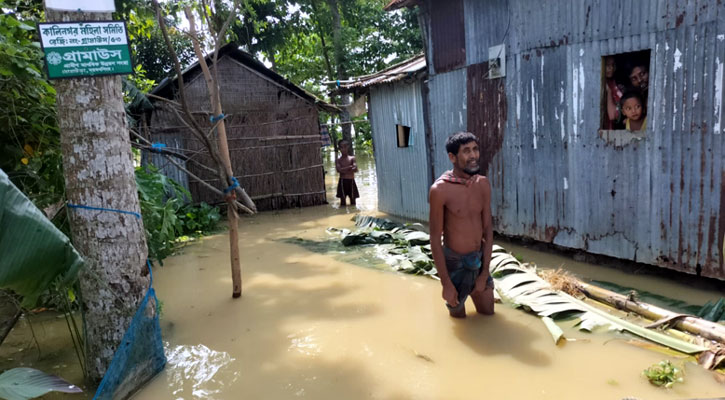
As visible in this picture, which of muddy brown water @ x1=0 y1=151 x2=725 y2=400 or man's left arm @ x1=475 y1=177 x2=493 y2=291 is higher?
man's left arm @ x1=475 y1=177 x2=493 y2=291

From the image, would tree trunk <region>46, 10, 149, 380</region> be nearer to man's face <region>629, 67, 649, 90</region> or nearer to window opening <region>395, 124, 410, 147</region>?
man's face <region>629, 67, 649, 90</region>

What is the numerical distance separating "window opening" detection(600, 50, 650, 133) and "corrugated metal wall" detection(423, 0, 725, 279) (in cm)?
16

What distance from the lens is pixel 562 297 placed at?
459cm

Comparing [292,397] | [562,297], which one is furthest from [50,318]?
[562,297]

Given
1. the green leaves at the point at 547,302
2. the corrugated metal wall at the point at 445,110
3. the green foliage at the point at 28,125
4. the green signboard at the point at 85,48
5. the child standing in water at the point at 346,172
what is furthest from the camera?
A: the child standing in water at the point at 346,172

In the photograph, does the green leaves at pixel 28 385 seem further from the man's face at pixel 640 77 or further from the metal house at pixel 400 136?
the metal house at pixel 400 136

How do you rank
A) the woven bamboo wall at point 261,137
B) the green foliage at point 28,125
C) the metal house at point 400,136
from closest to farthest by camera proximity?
the green foliage at point 28,125 < the metal house at point 400,136 < the woven bamboo wall at point 261,137

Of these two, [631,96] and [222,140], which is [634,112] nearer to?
[631,96]

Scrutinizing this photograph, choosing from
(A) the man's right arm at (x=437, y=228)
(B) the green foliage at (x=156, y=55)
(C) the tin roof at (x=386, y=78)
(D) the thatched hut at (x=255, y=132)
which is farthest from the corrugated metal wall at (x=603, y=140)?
(B) the green foliage at (x=156, y=55)

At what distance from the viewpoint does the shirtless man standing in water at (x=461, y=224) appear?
4.16m

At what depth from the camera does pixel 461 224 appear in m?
4.27

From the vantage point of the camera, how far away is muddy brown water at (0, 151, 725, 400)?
3426 millimetres

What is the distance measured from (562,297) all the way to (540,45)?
3.62 meters

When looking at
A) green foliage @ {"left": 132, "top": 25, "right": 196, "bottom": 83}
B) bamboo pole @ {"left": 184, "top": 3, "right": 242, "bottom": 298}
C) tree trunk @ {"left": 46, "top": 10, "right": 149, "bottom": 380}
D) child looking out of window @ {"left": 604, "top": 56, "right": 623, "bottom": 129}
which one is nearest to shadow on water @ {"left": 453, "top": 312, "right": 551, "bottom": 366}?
bamboo pole @ {"left": 184, "top": 3, "right": 242, "bottom": 298}
